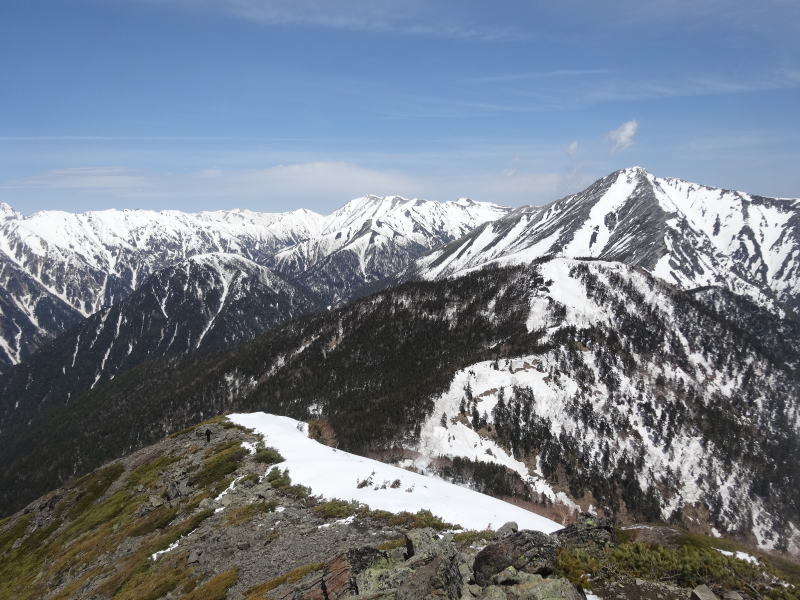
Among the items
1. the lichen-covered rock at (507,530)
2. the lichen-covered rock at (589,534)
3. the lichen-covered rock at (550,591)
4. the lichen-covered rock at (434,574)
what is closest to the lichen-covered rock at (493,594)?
the lichen-covered rock at (550,591)

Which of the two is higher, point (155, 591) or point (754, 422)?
point (155, 591)

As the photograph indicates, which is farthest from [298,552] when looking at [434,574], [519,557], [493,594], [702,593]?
[702,593]

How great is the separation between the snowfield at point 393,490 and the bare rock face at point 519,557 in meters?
10.7

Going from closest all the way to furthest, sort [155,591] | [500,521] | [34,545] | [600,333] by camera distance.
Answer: [155,591] → [500,521] → [34,545] → [600,333]

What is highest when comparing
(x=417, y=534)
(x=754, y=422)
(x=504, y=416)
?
(x=417, y=534)

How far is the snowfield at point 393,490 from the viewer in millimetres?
31609

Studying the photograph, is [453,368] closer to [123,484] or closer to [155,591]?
[123,484]

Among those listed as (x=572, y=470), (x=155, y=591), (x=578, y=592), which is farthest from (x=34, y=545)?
(x=572, y=470)

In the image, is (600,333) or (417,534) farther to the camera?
(600,333)

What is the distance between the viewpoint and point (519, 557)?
1831cm

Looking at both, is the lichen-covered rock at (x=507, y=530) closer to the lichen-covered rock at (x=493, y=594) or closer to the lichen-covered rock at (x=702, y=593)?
the lichen-covered rock at (x=493, y=594)

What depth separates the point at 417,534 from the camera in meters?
22.8

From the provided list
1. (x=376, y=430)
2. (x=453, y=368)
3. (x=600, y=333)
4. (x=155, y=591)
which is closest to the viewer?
(x=155, y=591)

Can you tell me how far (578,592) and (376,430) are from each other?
134 meters
